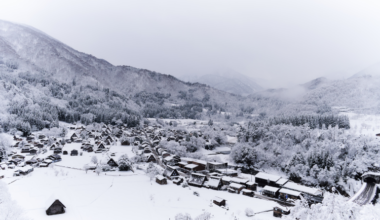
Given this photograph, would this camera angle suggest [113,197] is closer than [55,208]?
No

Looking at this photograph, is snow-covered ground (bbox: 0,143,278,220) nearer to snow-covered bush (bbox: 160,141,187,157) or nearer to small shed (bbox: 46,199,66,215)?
small shed (bbox: 46,199,66,215)

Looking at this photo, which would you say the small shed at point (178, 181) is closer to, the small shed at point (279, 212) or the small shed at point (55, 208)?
the small shed at point (279, 212)

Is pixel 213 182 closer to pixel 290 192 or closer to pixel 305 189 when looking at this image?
pixel 290 192

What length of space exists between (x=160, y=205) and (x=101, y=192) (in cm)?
733

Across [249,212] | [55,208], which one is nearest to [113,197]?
[55,208]

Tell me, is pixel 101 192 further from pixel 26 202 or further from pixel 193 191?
pixel 193 191

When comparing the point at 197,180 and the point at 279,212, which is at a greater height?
the point at 279,212

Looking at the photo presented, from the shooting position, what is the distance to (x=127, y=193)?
950 inches

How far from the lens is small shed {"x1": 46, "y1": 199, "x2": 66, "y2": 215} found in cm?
1800

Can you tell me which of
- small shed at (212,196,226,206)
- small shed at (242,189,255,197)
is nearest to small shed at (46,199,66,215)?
small shed at (212,196,226,206)

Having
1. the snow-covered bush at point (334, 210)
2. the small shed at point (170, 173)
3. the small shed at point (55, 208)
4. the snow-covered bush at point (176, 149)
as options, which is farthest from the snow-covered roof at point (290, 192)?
the snow-covered bush at point (176, 149)

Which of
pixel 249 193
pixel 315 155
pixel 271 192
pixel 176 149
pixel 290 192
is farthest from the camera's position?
pixel 176 149

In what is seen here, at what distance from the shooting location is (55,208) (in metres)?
18.2

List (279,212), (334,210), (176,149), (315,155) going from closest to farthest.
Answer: (334,210) < (279,212) < (315,155) < (176,149)
